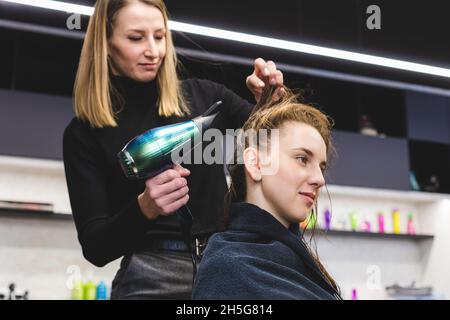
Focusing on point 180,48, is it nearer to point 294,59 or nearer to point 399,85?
point 294,59

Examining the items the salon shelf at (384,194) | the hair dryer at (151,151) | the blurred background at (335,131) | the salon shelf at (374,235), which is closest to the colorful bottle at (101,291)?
the blurred background at (335,131)

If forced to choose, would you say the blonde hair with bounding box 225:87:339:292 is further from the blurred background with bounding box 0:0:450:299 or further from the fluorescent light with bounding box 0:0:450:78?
the fluorescent light with bounding box 0:0:450:78

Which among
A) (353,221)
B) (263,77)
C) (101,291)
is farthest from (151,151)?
(353,221)

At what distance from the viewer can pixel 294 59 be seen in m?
4.30

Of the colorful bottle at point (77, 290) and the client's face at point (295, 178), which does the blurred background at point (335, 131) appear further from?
the client's face at point (295, 178)

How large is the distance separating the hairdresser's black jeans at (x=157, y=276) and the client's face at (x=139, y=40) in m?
0.48

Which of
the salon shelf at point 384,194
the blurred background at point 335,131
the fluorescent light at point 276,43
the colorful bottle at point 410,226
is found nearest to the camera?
the fluorescent light at point 276,43

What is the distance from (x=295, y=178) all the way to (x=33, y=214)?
282 cm

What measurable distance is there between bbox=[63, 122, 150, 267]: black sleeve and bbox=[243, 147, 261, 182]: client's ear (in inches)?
11.4

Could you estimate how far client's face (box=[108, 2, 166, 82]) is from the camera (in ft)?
4.90

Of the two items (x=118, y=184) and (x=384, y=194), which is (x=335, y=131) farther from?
(x=118, y=184)

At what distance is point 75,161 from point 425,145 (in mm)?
4279

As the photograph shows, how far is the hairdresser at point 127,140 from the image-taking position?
1352 mm

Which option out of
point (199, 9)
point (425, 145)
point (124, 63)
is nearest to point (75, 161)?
point (124, 63)
